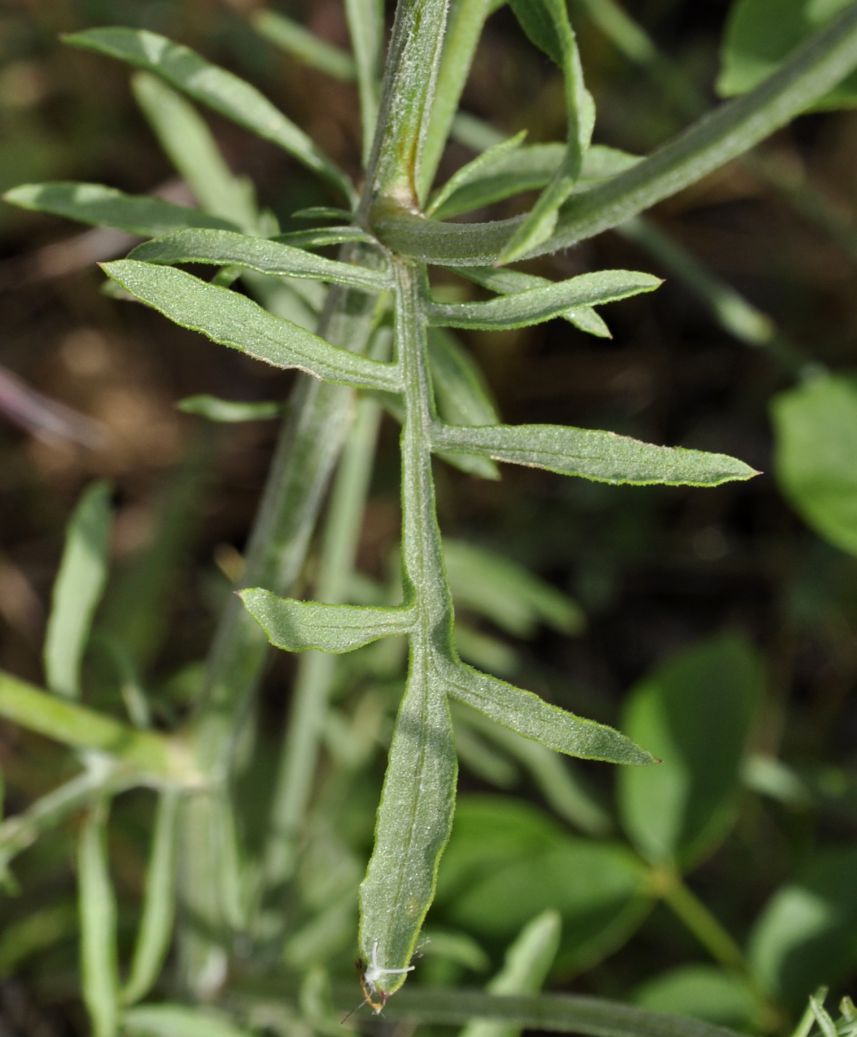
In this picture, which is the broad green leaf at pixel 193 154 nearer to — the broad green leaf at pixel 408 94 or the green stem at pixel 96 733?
the broad green leaf at pixel 408 94

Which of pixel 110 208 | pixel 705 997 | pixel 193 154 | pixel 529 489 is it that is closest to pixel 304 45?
pixel 193 154

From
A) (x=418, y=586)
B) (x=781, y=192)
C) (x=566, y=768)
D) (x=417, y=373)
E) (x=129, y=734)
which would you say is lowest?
(x=566, y=768)

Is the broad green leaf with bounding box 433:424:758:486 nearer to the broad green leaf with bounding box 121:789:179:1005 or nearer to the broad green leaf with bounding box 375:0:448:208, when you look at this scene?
the broad green leaf with bounding box 375:0:448:208

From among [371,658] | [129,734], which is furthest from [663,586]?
[129,734]

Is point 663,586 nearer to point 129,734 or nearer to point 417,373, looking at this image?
point 129,734

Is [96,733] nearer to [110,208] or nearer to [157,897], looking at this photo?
[157,897]

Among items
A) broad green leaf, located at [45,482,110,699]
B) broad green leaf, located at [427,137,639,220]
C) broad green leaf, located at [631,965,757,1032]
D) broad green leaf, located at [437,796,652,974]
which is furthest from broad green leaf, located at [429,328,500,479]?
broad green leaf, located at [631,965,757,1032]
